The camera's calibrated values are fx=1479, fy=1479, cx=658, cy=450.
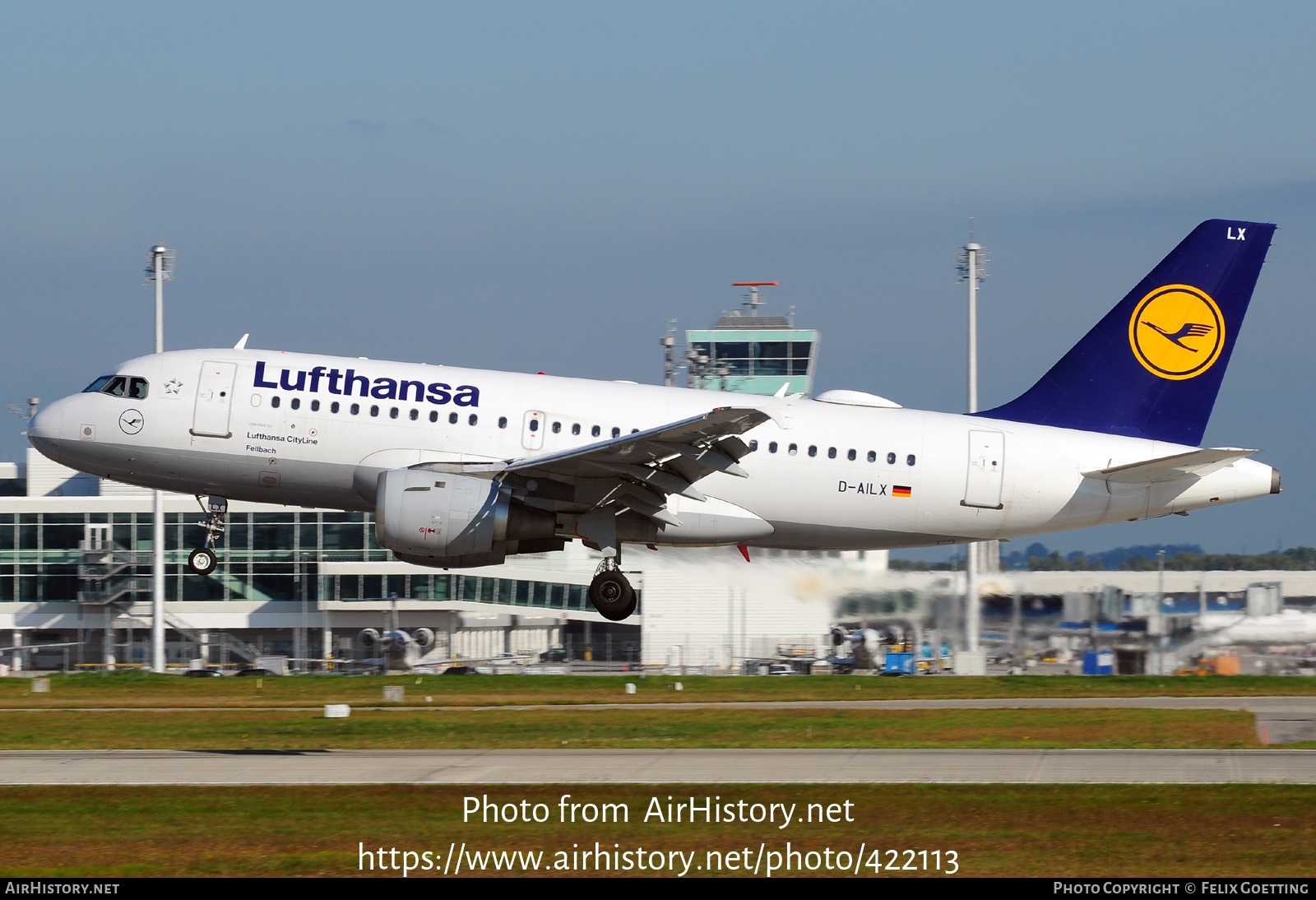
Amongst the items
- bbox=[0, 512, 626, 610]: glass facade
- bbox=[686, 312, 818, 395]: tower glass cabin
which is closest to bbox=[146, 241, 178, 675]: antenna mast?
bbox=[0, 512, 626, 610]: glass facade

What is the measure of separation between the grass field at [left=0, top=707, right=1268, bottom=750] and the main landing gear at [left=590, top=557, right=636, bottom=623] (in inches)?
95.2

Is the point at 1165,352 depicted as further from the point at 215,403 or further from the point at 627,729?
the point at 215,403

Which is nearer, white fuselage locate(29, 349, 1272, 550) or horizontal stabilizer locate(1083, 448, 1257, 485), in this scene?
horizontal stabilizer locate(1083, 448, 1257, 485)

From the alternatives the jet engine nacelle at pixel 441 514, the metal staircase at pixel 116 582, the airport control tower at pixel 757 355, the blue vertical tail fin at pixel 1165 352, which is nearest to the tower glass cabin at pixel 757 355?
the airport control tower at pixel 757 355

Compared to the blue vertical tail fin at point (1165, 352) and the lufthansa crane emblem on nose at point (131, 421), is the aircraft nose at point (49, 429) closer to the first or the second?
the lufthansa crane emblem on nose at point (131, 421)

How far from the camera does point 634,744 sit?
26.4m

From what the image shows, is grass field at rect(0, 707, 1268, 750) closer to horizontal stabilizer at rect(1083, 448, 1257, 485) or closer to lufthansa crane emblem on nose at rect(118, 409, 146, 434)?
horizontal stabilizer at rect(1083, 448, 1257, 485)

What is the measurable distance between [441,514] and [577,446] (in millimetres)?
2899

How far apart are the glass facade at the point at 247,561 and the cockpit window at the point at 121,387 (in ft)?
135

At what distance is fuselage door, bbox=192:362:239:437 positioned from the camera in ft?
90.4

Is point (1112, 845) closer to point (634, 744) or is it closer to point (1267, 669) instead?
point (634, 744)

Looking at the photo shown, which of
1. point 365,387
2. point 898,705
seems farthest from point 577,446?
point 898,705

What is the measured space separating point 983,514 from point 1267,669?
75.4ft

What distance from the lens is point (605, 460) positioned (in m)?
25.8
